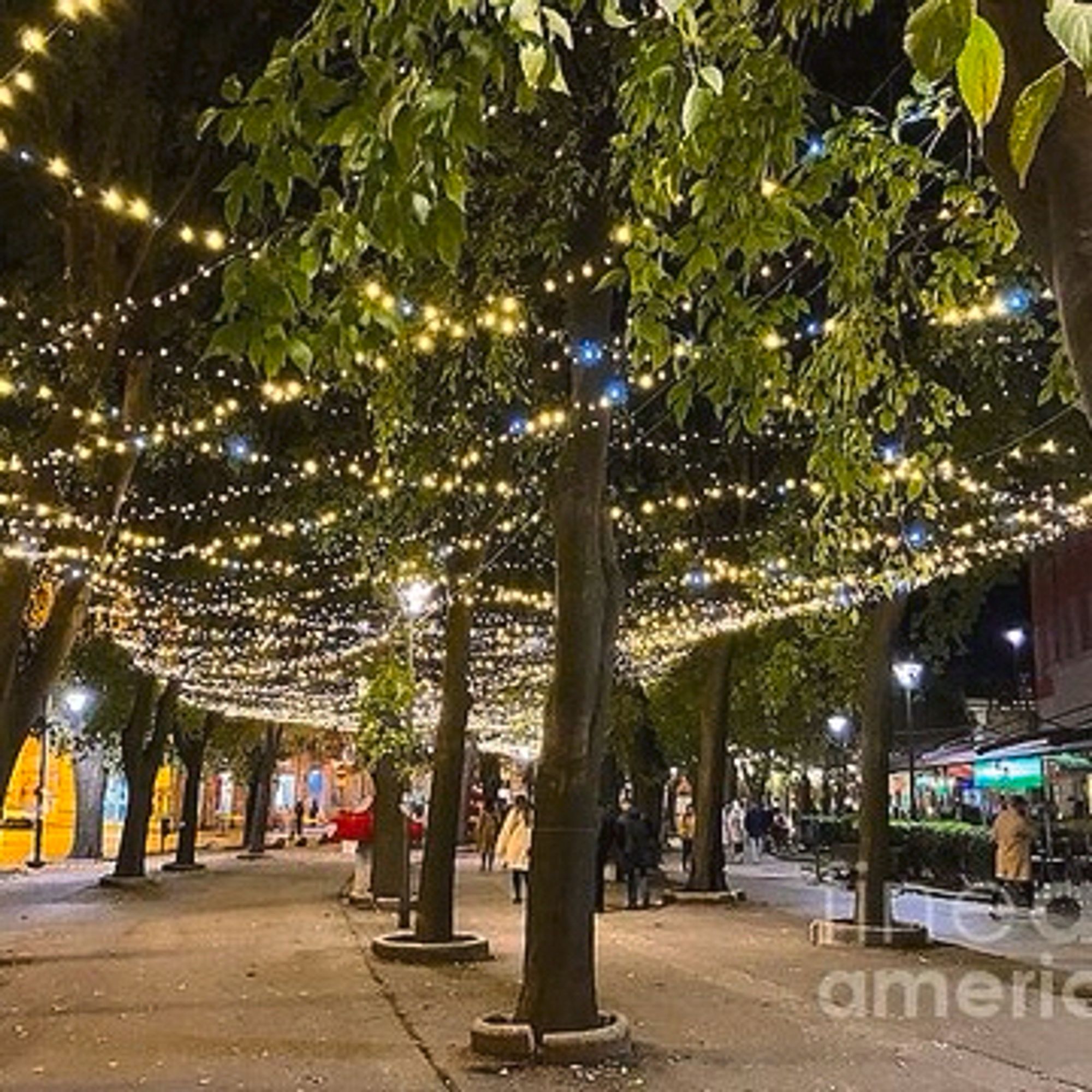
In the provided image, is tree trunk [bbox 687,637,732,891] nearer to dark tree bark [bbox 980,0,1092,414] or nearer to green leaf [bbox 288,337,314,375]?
green leaf [bbox 288,337,314,375]

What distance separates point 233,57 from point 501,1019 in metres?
9.78

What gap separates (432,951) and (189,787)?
19371 millimetres

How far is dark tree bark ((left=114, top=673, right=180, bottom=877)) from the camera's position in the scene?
27250mm

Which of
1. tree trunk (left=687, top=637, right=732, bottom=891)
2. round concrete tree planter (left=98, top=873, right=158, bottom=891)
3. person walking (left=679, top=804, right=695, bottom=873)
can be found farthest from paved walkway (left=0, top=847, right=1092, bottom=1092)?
person walking (left=679, top=804, right=695, bottom=873)

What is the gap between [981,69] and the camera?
95.1 inches

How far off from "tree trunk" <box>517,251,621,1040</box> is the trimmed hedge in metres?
15.2

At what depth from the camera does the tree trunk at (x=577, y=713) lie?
32.8ft

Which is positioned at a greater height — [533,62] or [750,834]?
[533,62]

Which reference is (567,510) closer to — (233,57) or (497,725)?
(233,57)

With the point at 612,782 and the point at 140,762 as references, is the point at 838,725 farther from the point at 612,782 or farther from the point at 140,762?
the point at 140,762

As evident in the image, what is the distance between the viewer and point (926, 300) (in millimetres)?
7434

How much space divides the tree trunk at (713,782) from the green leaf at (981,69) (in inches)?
837

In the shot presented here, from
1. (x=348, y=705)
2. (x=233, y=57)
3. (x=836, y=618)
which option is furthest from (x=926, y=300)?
(x=348, y=705)

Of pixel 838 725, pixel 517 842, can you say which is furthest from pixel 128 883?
pixel 838 725
